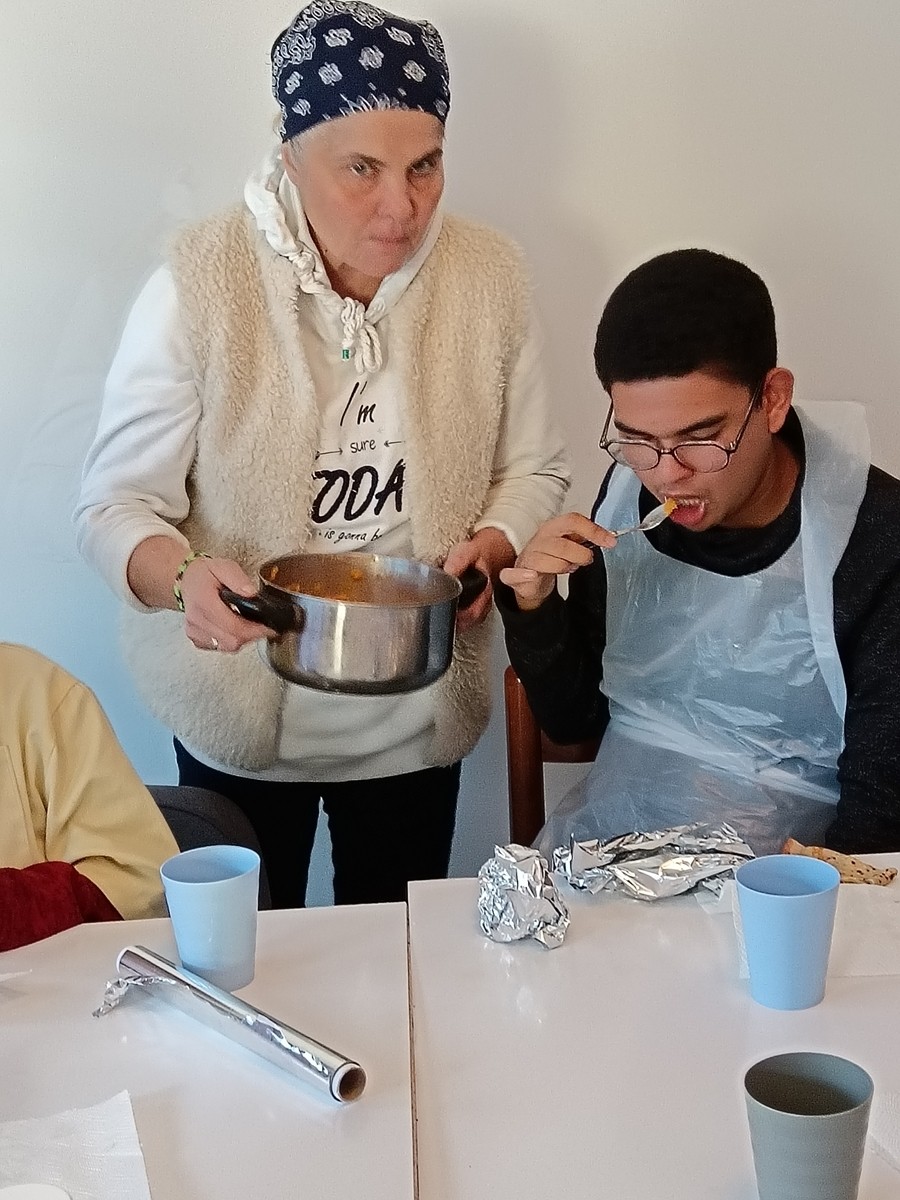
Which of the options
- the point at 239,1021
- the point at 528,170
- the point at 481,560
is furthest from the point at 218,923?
the point at 528,170

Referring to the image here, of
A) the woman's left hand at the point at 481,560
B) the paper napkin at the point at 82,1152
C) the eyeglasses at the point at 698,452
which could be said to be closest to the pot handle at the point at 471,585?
the woman's left hand at the point at 481,560

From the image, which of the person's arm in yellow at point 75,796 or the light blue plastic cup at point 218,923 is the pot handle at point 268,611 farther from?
the light blue plastic cup at point 218,923

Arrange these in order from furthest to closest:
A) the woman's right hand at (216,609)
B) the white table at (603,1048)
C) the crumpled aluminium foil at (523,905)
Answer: the woman's right hand at (216,609) < the crumpled aluminium foil at (523,905) < the white table at (603,1048)

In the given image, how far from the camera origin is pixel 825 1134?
73 centimetres

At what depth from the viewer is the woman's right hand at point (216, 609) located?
4.67ft

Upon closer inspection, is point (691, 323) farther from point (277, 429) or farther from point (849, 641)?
point (277, 429)

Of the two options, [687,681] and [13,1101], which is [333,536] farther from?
[13,1101]

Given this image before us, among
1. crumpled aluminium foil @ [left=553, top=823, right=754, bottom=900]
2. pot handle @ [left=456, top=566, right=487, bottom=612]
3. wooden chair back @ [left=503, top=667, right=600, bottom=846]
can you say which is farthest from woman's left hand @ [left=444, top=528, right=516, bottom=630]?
crumpled aluminium foil @ [left=553, top=823, right=754, bottom=900]

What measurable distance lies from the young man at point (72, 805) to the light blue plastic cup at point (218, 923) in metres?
0.20

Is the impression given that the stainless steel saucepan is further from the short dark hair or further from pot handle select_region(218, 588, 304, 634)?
the short dark hair

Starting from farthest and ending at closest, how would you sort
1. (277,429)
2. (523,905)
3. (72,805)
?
(277,429) → (72,805) → (523,905)

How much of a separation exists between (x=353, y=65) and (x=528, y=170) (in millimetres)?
584

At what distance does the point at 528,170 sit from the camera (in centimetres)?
200

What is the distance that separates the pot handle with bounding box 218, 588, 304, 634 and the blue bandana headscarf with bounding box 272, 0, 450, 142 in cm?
58
